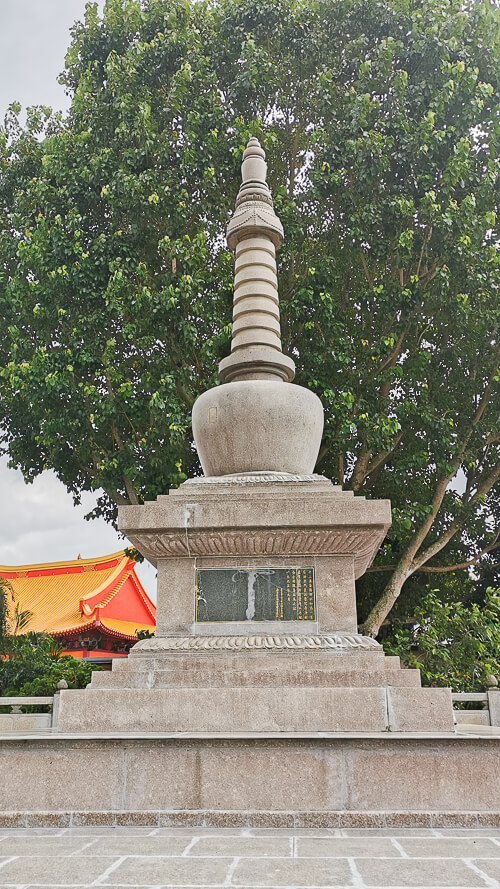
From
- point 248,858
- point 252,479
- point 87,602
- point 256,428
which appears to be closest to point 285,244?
point 256,428

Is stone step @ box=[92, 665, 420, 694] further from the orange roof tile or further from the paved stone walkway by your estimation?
the orange roof tile

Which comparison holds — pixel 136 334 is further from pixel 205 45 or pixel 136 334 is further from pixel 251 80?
pixel 205 45

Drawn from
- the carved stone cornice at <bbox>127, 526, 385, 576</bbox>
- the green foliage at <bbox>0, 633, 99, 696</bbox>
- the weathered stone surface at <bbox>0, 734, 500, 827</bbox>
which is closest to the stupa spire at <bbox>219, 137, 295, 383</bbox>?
A: the carved stone cornice at <bbox>127, 526, 385, 576</bbox>

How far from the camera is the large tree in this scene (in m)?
11.6

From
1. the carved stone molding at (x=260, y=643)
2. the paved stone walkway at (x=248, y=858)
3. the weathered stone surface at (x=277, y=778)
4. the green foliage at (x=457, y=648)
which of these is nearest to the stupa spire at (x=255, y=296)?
the carved stone molding at (x=260, y=643)

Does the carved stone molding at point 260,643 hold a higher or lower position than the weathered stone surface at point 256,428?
lower

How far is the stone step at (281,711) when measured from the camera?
4.79 meters

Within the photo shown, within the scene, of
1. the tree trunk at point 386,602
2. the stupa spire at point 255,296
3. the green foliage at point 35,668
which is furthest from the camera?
the green foliage at point 35,668

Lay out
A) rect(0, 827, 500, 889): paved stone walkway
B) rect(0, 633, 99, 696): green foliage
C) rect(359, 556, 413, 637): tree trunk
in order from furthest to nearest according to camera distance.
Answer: rect(0, 633, 99, 696): green foliage → rect(359, 556, 413, 637): tree trunk → rect(0, 827, 500, 889): paved stone walkway

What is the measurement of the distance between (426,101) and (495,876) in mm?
12182

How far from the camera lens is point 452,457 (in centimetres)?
1283

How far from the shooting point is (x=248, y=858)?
3.20 meters

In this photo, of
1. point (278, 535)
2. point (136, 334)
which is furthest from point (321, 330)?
point (278, 535)

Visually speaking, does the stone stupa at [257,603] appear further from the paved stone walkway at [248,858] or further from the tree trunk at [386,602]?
the tree trunk at [386,602]
